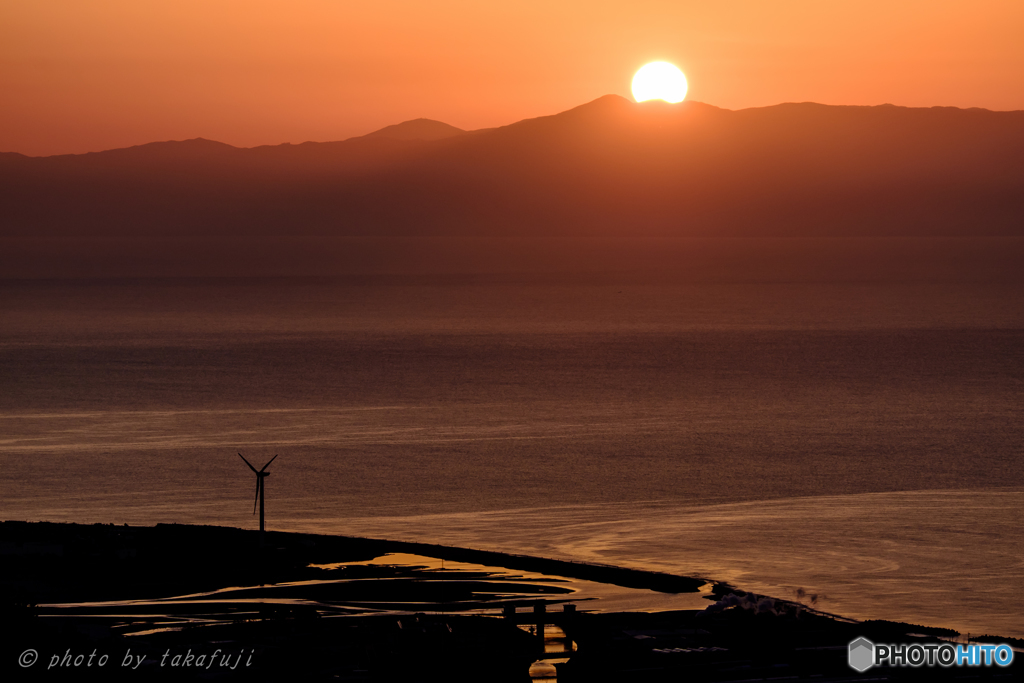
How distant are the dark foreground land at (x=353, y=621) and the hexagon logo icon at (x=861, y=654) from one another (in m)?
0.30

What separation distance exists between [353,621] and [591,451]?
1514 inches

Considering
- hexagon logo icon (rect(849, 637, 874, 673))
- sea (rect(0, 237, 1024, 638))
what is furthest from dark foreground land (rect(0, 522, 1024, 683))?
sea (rect(0, 237, 1024, 638))

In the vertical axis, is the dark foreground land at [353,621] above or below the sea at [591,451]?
below

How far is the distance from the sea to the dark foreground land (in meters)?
6.06

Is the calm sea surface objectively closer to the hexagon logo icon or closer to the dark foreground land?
the dark foreground land

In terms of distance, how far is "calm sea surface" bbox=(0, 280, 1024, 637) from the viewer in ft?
168

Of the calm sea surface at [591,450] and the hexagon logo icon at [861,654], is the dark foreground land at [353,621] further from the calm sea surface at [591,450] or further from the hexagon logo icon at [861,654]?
the calm sea surface at [591,450]

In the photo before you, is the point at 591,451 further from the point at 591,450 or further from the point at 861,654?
the point at 861,654

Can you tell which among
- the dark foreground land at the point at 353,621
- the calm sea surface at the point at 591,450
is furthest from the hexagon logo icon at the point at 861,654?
the calm sea surface at the point at 591,450

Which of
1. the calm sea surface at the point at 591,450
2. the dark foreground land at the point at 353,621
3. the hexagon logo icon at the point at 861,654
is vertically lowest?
the hexagon logo icon at the point at 861,654

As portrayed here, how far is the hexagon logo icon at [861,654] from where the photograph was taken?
30.7 metres

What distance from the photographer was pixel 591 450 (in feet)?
245

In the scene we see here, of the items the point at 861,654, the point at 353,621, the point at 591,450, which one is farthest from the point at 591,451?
the point at 861,654

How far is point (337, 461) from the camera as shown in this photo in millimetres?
70375
